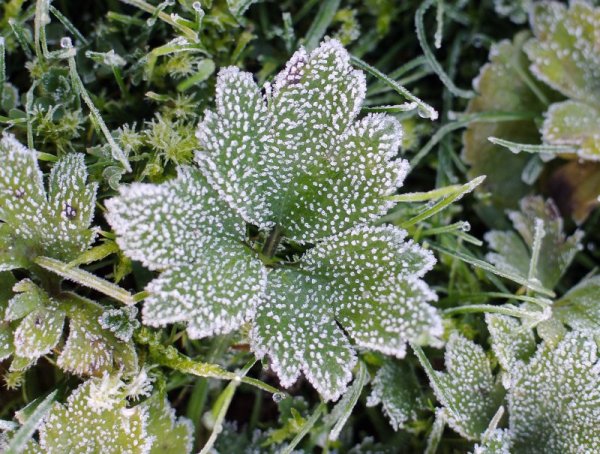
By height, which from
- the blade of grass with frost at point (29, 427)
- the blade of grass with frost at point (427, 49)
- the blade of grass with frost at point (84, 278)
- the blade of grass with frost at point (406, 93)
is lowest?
the blade of grass with frost at point (29, 427)

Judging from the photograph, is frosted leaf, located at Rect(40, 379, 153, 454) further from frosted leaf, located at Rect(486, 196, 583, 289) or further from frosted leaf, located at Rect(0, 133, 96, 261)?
frosted leaf, located at Rect(486, 196, 583, 289)

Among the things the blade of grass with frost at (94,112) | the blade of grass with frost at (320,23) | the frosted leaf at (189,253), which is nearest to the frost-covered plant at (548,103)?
the blade of grass with frost at (320,23)

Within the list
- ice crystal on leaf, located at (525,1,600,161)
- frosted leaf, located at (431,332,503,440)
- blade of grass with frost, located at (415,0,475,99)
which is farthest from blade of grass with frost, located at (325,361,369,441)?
ice crystal on leaf, located at (525,1,600,161)

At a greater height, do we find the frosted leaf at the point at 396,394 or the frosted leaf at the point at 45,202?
the frosted leaf at the point at 45,202

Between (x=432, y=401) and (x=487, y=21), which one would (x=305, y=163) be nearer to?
(x=432, y=401)

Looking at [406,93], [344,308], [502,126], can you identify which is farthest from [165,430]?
[502,126]

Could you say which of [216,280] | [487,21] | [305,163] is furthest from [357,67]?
[216,280]

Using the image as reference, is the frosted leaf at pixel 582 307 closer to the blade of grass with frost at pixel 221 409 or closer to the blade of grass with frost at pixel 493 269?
the blade of grass with frost at pixel 493 269
